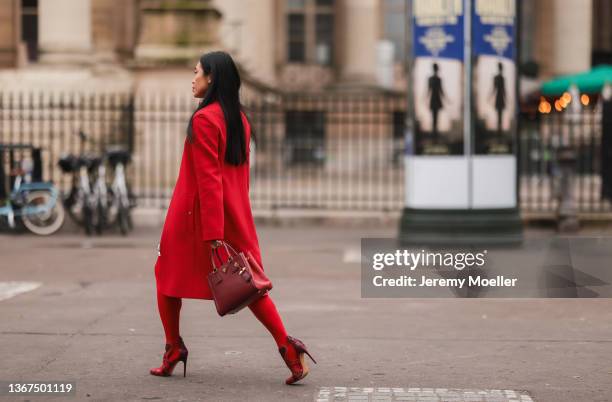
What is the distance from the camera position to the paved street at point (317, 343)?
21.6ft

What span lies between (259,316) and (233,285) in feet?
1.16

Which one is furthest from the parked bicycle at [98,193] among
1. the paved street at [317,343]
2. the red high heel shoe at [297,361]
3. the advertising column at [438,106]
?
the red high heel shoe at [297,361]

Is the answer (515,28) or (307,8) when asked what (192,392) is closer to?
(515,28)

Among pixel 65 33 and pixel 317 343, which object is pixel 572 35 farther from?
pixel 317 343

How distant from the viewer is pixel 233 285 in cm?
624

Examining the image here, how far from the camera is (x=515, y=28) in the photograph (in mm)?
13547

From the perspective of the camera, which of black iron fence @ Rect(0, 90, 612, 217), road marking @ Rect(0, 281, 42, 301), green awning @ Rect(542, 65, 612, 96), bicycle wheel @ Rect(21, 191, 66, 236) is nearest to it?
road marking @ Rect(0, 281, 42, 301)

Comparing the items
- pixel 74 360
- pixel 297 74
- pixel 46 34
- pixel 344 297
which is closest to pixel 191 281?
pixel 74 360

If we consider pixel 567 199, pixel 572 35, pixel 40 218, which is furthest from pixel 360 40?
pixel 40 218

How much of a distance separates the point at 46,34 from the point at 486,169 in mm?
13255

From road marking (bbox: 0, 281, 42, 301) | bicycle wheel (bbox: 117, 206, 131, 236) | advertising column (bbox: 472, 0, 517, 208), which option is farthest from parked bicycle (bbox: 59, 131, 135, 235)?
advertising column (bbox: 472, 0, 517, 208)

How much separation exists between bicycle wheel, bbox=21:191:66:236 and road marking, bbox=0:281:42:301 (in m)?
4.76

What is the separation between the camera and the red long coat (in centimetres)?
636

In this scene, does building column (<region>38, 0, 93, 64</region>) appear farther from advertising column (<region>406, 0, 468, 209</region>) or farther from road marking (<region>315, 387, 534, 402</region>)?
road marking (<region>315, 387, 534, 402</region>)
